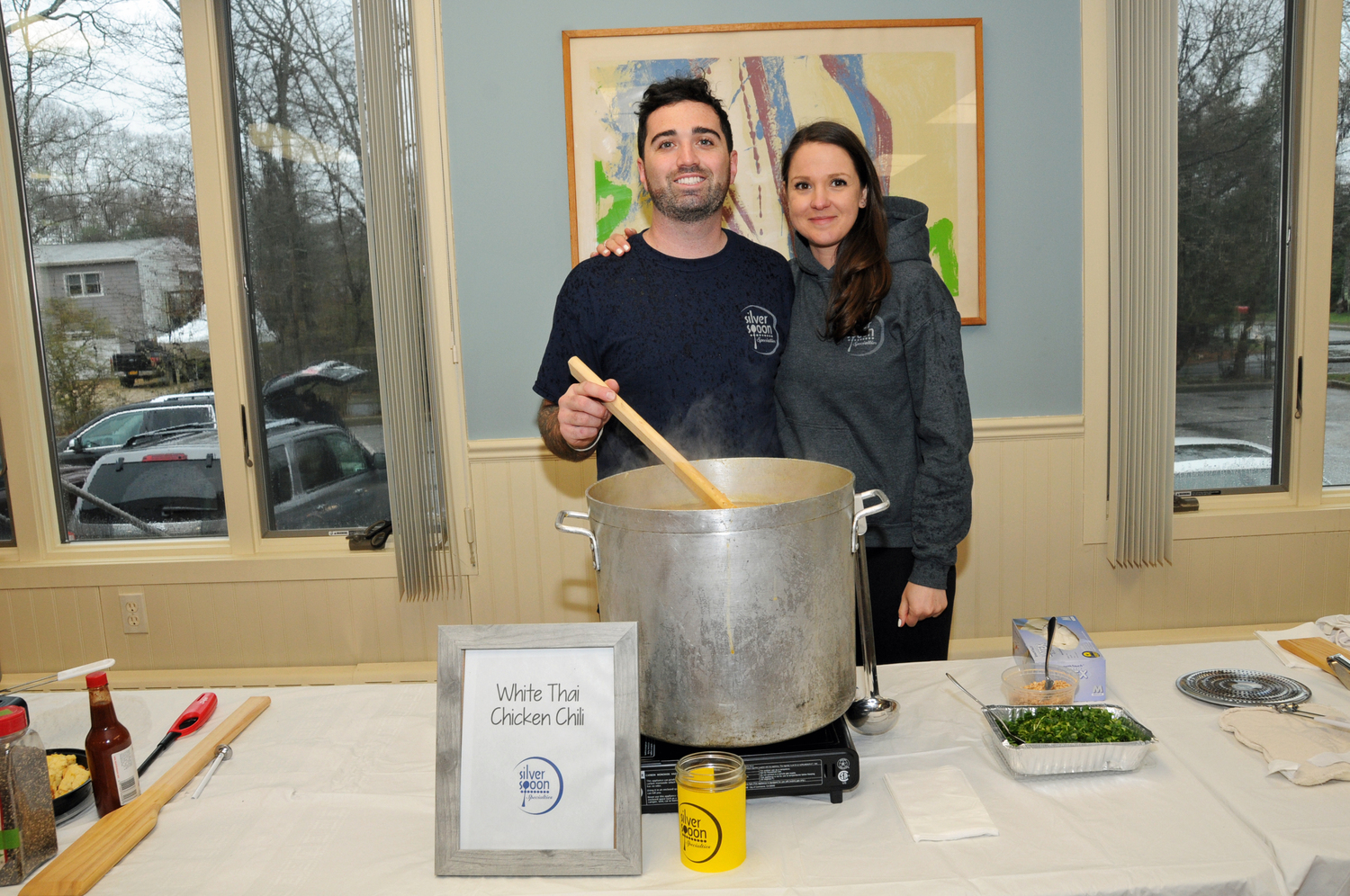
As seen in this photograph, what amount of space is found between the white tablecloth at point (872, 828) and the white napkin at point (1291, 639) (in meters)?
0.09

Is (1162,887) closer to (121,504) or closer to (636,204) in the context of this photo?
(636,204)

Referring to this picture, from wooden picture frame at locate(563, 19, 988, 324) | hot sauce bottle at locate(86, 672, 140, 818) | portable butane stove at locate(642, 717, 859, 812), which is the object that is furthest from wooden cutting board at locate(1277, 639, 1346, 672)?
hot sauce bottle at locate(86, 672, 140, 818)

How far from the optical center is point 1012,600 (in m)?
2.89

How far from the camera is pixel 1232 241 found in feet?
9.59

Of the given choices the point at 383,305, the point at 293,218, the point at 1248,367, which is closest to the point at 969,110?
the point at 1248,367

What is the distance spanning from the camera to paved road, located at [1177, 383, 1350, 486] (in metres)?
3.00

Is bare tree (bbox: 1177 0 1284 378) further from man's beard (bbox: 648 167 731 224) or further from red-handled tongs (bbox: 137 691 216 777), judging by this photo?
red-handled tongs (bbox: 137 691 216 777)

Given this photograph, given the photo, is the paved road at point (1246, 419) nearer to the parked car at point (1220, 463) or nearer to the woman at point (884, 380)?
the parked car at point (1220, 463)

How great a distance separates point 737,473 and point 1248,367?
2522 millimetres

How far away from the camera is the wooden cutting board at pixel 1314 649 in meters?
1.44

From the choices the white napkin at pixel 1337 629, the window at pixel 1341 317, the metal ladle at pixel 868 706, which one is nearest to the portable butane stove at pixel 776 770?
the metal ladle at pixel 868 706

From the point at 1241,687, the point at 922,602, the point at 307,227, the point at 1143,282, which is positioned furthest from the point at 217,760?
the point at 1143,282

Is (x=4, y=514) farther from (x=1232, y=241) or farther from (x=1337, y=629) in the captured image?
(x=1232, y=241)

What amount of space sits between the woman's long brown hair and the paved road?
1880mm
